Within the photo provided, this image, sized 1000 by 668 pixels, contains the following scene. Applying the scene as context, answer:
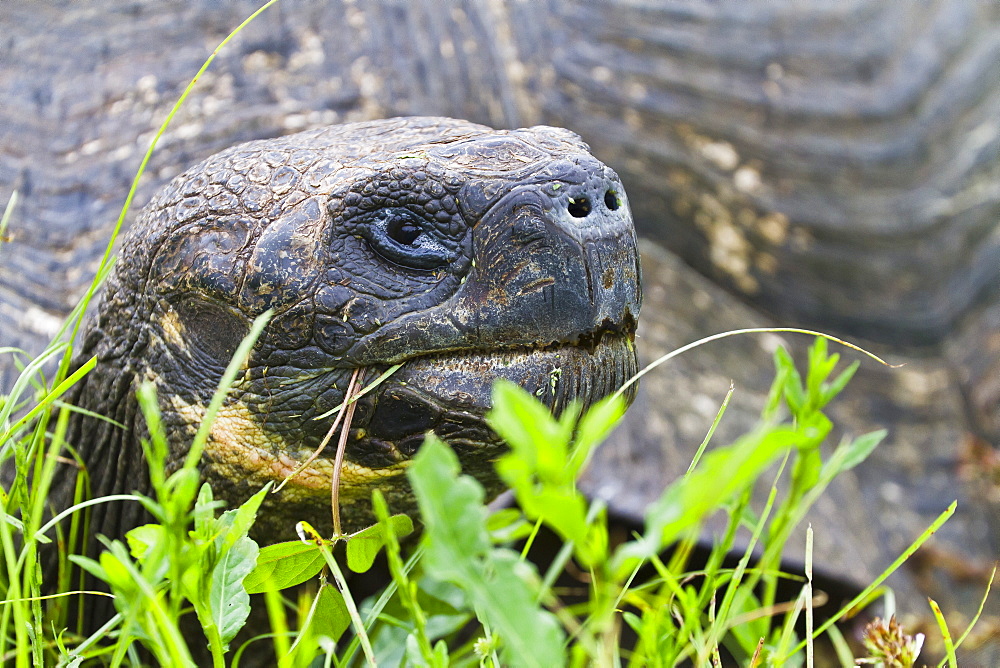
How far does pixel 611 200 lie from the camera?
1.16 metres

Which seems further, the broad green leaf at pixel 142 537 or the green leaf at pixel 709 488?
the broad green leaf at pixel 142 537

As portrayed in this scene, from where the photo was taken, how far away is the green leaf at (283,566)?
1021mm

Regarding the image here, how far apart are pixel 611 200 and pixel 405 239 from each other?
0.81 ft

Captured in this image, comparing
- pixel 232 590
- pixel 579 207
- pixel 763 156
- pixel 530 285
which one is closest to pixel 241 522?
pixel 232 590

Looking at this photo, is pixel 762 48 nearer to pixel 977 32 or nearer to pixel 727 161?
pixel 727 161

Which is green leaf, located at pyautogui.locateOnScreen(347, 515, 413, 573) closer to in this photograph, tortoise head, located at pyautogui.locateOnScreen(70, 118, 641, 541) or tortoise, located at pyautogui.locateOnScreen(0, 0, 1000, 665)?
tortoise head, located at pyautogui.locateOnScreen(70, 118, 641, 541)

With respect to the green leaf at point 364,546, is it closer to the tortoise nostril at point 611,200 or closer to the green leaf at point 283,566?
the green leaf at point 283,566

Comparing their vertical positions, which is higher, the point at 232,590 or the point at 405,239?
the point at 405,239

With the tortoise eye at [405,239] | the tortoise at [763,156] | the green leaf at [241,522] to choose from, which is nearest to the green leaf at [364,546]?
the green leaf at [241,522]

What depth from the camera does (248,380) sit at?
121cm

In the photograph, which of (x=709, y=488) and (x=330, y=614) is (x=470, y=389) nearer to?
(x=330, y=614)

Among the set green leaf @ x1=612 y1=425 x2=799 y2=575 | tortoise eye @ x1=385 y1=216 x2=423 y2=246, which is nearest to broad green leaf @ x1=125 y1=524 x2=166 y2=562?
tortoise eye @ x1=385 y1=216 x2=423 y2=246

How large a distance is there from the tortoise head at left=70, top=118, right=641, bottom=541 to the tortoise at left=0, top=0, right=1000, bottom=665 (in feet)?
3.52

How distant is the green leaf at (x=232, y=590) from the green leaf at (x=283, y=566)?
0.08 ft
